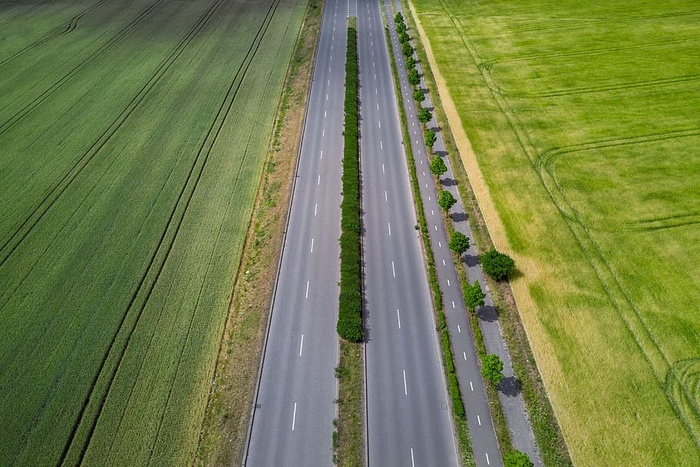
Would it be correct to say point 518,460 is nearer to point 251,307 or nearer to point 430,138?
point 251,307

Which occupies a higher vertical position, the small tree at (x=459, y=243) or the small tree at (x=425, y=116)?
the small tree at (x=425, y=116)

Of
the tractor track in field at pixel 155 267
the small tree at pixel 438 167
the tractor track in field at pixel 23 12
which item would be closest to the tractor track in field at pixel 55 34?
the tractor track in field at pixel 23 12

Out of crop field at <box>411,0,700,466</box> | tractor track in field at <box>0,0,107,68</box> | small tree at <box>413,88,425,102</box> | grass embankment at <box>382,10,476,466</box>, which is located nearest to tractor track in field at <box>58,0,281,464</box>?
grass embankment at <box>382,10,476,466</box>

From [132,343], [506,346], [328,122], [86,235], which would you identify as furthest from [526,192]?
[86,235]

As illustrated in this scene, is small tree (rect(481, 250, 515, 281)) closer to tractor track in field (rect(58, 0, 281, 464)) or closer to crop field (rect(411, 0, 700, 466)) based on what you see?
crop field (rect(411, 0, 700, 466))

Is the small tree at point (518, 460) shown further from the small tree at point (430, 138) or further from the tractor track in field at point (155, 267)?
the small tree at point (430, 138)

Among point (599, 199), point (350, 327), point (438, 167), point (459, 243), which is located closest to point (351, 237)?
point (459, 243)
